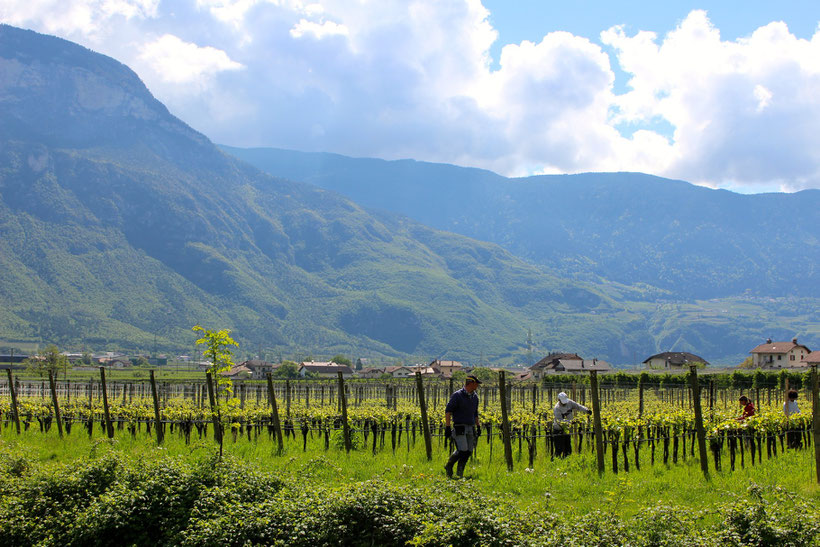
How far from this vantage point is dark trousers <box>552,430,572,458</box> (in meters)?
15.9

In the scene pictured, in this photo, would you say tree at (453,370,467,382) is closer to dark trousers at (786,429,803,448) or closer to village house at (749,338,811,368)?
dark trousers at (786,429,803,448)

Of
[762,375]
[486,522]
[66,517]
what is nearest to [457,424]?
[486,522]

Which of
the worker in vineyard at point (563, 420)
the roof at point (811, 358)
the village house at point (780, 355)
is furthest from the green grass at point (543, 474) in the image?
the village house at point (780, 355)

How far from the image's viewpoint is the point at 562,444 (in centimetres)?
1606

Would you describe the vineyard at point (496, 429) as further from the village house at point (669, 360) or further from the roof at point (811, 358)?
the village house at point (669, 360)

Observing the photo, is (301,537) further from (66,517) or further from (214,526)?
(66,517)

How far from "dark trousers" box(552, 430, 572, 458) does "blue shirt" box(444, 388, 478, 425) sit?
144 inches

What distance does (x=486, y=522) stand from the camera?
916cm

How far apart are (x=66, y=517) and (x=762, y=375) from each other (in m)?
51.9

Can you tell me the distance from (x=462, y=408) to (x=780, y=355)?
9613 cm

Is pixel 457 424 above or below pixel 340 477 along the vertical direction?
above

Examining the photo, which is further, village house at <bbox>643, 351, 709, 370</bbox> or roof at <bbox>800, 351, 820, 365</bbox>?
village house at <bbox>643, 351, 709, 370</bbox>

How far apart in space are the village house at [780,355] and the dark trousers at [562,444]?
88.3 metres

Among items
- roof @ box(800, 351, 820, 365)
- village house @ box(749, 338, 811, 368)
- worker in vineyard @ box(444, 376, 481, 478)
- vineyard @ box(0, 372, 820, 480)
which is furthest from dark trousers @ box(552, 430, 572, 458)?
village house @ box(749, 338, 811, 368)
